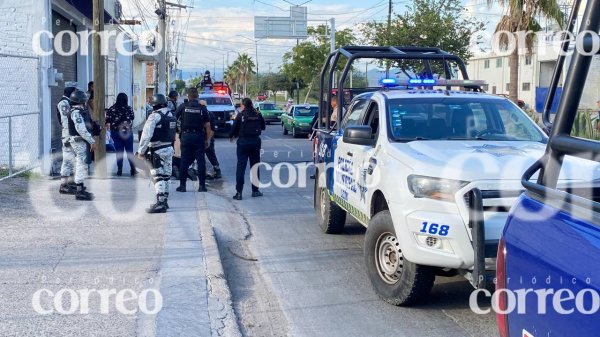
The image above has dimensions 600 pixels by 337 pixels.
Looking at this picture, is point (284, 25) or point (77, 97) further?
point (284, 25)

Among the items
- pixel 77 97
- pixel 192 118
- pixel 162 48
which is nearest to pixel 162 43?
pixel 162 48

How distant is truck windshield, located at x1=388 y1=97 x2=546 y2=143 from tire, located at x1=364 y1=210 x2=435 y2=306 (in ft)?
3.62

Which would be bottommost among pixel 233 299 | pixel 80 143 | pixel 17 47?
pixel 233 299

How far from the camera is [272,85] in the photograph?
10594cm

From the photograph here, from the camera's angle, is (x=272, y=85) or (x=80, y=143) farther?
(x=272, y=85)

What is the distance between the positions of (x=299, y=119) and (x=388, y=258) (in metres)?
25.1

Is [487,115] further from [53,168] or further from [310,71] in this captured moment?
[310,71]

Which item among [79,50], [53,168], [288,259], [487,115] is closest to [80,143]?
[53,168]

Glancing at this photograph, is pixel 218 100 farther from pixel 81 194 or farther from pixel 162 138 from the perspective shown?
pixel 162 138

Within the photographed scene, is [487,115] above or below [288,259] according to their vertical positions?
above

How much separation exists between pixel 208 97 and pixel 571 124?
28.8 m

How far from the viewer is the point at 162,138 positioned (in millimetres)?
10078

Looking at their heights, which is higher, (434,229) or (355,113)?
(355,113)

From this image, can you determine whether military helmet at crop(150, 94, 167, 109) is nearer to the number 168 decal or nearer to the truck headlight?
the truck headlight
